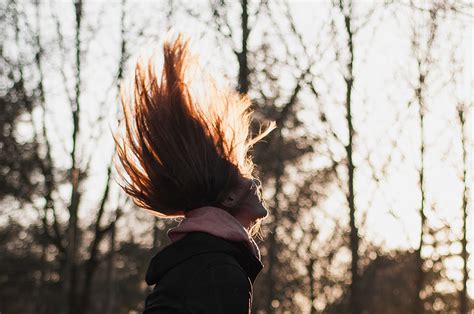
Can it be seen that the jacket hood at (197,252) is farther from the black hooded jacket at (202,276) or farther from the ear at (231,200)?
the ear at (231,200)

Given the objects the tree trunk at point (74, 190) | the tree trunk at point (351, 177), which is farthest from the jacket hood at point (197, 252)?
the tree trunk at point (74, 190)

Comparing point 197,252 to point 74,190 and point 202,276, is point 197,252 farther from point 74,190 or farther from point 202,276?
point 74,190

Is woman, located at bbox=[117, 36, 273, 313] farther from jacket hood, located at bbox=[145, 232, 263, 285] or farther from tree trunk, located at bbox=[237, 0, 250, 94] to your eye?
tree trunk, located at bbox=[237, 0, 250, 94]

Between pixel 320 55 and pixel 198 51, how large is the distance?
33.3 ft

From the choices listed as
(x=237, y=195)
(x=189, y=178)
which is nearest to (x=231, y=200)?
(x=237, y=195)

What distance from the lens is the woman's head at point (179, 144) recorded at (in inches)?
87.6

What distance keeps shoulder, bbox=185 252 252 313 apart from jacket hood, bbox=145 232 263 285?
0.07 metres

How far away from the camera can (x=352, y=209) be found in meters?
13.5

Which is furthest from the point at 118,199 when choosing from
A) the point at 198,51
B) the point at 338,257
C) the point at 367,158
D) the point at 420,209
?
the point at 338,257

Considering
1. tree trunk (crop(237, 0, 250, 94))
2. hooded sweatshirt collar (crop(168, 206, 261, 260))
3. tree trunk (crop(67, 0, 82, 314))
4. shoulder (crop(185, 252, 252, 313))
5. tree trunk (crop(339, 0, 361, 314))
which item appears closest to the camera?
shoulder (crop(185, 252, 252, 313))

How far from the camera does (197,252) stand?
207cm

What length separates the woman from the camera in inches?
79.8

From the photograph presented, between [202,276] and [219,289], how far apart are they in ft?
0.21

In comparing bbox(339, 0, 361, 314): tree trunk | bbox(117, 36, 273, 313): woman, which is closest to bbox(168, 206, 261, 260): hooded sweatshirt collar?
bbox(117, 36, 273, 313): woman
